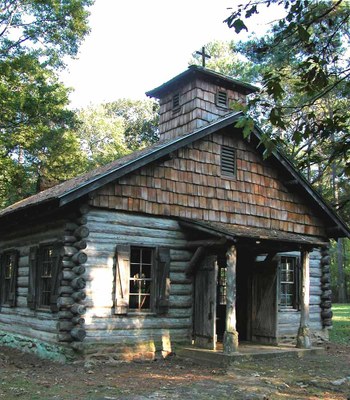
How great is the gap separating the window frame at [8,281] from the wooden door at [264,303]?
23.0 feet

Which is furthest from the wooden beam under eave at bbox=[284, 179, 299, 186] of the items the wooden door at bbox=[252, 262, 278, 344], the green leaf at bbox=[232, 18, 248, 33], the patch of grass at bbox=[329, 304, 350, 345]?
the green leaf at bbox=[232, 18, 248, 33]

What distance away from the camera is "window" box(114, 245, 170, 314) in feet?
40.1

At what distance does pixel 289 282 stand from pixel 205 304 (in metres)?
4.23

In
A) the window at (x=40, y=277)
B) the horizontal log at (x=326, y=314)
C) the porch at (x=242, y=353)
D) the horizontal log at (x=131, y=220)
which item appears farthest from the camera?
the horizontal log at (x=326, y=314)

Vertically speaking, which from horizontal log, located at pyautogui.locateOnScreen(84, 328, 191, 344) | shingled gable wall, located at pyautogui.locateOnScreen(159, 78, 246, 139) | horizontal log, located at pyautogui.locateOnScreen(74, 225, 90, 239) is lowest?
horizontal log, located at pyautogui.locateOnScreen(84, 328, 191, 344)

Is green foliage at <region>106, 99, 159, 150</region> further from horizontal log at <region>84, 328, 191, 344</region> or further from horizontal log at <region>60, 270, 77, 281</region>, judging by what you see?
horizontal log at <region>60, 270, 77, 281</region>

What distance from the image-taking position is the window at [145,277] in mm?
12211

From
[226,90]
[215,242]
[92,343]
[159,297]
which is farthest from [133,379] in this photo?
[226,90]

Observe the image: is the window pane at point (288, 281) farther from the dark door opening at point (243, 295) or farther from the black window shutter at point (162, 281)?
the black window shutter at point (162, 281)

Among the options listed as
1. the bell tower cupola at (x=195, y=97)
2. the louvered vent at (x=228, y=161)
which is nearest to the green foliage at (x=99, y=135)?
the bell tower cupola at (x=195, y=97)

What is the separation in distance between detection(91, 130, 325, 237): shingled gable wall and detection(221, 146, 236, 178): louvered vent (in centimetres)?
15

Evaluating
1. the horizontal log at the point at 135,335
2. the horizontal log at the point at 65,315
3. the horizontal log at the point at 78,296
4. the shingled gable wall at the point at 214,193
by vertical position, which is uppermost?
the shingled gable wall at the point at 214,193

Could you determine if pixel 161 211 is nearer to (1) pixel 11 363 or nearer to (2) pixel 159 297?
(2) pixel 159 297

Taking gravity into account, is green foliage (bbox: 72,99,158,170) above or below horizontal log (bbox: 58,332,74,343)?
above
